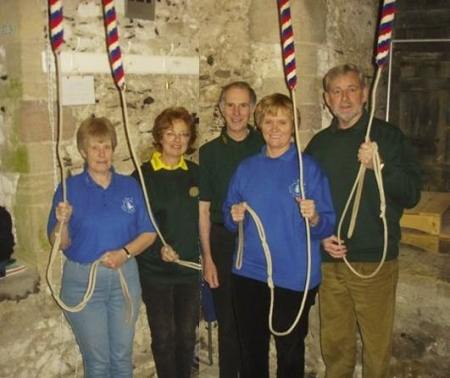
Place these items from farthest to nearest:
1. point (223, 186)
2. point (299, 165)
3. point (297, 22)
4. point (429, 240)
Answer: point (429, 240) → point (297, 22) → point (223, 186) → point (299, 165)

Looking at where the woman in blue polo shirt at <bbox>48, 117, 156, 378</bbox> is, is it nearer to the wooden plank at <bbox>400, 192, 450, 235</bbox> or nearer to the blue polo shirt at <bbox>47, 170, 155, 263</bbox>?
the blue polo shirt at <bbox>47, 170, 155, 263</bbox>

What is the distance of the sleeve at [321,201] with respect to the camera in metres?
2.09

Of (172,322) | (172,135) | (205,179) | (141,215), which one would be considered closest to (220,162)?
(205,179)

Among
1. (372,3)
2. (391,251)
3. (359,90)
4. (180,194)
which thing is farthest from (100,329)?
(372,3)

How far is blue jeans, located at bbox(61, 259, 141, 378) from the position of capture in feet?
7.13

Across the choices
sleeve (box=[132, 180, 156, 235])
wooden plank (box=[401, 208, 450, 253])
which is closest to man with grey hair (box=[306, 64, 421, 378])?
sleeve (box=[132, 180, 156, 235])

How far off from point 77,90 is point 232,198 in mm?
839

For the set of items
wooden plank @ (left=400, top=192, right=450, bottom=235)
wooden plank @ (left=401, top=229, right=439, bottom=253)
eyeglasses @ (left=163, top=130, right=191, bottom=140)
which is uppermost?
eyeglasses @ (left=163, top=130, right=191, bottom=140)

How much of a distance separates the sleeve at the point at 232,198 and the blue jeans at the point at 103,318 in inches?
17.3

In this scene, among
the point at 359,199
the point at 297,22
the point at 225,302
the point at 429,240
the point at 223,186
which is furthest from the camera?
the point at 429,240

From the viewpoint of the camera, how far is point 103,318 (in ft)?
7.29

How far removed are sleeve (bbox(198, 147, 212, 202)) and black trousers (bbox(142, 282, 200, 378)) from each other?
1.32 feet

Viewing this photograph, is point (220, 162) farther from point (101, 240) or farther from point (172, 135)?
point (101, 240)

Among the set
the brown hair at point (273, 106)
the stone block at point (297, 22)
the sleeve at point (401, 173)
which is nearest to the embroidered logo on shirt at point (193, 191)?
the brown hair at point (273, 106)
